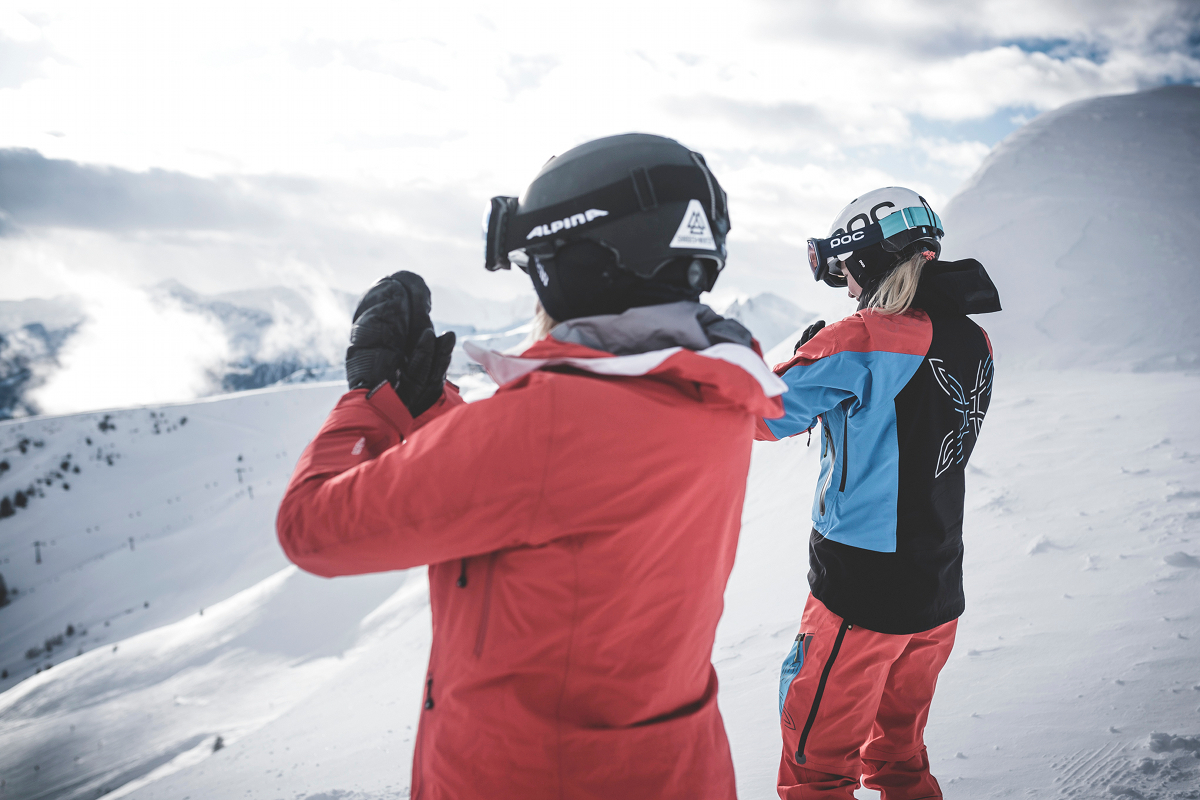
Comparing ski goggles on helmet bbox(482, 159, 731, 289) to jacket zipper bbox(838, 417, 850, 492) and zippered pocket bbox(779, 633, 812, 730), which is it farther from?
zippered pocket bbox(779, 633, 812, 730)

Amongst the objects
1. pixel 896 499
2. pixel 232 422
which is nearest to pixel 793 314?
pixel 232 422

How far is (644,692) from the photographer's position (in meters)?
1.25

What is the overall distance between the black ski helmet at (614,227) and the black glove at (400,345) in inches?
13.2

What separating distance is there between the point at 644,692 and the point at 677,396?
0.65 metres

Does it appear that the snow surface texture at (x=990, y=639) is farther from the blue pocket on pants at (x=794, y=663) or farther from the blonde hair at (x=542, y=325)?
the blonde hair at (x=542, y=325)

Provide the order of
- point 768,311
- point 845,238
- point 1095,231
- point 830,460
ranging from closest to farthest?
1. point 830,460
2. point 845,238
3. point 1095,231
4. point 768,311

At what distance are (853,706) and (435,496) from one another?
6.30ft

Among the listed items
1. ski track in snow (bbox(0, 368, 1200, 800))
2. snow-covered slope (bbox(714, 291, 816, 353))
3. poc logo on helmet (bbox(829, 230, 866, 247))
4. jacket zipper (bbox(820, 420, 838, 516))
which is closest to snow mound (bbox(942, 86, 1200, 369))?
ski track in snow (bbox(0, 368, 1200, 800))

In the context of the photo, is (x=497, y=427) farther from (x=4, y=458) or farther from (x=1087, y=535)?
(x=4, y=458)

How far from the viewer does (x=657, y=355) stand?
1.11m

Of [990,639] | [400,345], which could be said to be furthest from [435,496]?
[990,639]

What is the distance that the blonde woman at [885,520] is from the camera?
2.15 metres

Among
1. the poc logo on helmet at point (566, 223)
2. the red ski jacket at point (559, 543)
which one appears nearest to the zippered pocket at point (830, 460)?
the red ski jacket at point (559, 543)

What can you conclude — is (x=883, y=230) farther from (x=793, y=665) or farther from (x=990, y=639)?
(x=990, y=639)
